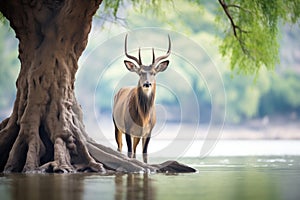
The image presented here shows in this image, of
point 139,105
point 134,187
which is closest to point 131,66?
point 139,105

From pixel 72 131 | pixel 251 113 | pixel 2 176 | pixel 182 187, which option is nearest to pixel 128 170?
pixel 72 131

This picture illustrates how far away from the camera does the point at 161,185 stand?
729cm

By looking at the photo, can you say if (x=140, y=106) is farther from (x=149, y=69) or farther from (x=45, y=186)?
(x=45, y=186)

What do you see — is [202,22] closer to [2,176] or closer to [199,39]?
[199,39]

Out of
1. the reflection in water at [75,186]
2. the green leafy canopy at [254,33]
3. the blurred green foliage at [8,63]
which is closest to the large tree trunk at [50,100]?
the reflection in water at [75,186]

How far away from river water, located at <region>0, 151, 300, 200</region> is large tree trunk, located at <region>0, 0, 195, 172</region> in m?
0.60

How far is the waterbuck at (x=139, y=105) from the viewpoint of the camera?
10.1 meters

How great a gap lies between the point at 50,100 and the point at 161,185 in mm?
2730

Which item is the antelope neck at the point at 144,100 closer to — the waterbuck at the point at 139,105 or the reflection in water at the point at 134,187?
the waterbuck at the point at 139,105

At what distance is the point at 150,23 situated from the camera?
28.4 metres

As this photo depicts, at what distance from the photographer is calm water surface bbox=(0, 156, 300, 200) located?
6344 mm

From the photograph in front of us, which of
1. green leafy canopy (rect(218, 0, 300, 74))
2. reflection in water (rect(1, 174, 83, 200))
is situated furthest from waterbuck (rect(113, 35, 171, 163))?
reflection in water (rect(1, 174, 83, 200))

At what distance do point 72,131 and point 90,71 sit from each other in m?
2.10

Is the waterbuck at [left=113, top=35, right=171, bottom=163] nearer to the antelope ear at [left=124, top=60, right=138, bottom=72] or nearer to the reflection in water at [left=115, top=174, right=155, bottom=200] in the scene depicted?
the antelope ear at [left=124, top=60, right=138, bottom=72]
